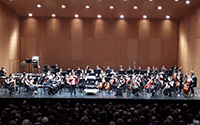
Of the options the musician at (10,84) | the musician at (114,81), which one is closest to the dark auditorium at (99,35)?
the musician at (114,81)

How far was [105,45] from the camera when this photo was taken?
69.0 feet

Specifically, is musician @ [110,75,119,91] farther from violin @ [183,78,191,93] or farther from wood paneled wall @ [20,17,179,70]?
wood paneled wall @ [20,17,179,70]

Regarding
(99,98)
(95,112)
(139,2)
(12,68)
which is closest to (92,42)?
(139,2)

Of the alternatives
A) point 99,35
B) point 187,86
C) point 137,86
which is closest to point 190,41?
point 187,86

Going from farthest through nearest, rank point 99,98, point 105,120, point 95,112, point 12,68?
1. point 12,68
2. point 99,98
3. point 95,112
4. point 105,120

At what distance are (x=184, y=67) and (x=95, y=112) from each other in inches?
525

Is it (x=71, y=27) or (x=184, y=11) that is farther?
(x=71, y=27)

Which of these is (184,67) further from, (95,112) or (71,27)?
(95,112)

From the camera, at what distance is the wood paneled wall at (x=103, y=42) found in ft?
68.1

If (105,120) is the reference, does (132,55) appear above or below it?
above

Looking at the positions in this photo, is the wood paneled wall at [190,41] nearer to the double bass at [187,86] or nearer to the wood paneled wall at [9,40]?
the double bass at [187,86]

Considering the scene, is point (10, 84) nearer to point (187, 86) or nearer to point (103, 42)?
point (187, 86)

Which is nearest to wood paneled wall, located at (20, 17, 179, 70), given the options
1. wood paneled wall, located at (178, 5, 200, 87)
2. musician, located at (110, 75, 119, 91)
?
wood paneled wall, located at (178, 5, 200, 87)

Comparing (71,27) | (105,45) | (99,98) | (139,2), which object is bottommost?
(99,98)
